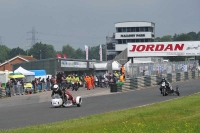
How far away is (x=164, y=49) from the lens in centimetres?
6806

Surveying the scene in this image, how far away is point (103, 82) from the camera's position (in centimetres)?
4838

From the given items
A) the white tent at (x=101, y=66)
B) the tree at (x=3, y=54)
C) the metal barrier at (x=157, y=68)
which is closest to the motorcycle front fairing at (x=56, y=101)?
the metal barrier at (x=157, y=68)

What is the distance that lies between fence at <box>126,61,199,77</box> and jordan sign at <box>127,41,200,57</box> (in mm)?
7554

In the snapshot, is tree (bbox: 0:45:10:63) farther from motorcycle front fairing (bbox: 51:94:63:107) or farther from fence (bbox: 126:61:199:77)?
motorcycle front fairing (bbox: 51:94:63:107)

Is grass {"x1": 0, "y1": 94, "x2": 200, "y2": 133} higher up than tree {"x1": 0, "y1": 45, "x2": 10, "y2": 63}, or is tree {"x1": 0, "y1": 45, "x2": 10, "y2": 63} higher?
tree {"x1": 0, "y1": 45, "x2": 10, "y2": 63}

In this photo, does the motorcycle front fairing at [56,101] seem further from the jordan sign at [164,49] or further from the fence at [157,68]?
the jordan sign at [164,49]

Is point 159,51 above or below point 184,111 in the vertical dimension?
above

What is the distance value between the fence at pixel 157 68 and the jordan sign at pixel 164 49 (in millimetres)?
7554

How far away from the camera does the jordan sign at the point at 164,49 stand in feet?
217

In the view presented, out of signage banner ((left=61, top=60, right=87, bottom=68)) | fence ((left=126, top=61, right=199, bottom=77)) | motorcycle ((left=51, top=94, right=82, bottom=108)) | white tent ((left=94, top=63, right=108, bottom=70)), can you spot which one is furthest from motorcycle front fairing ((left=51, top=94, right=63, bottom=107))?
signage banner ((left=61, top=60, right=87, bottom=68))

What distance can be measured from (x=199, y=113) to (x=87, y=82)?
2938cm

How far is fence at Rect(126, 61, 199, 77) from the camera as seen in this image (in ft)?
137

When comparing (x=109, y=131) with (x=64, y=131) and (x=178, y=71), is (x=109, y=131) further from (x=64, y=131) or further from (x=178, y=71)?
(x=178, y=71)

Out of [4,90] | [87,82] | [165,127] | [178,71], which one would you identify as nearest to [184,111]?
[165,127]
